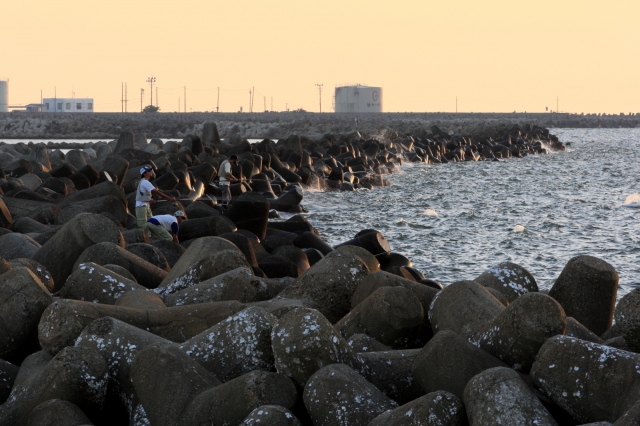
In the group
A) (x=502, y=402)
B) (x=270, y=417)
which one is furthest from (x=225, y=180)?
(x=502, y=402)

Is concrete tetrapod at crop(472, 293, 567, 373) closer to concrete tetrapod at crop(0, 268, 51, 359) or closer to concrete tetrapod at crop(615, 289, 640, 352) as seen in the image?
concrete tetrapod at crop(615, 289, 640, 352)

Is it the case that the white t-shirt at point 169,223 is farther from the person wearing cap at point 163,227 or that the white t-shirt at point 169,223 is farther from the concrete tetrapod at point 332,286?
the concrete tetrapod at point 332,286

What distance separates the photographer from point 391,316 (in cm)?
488

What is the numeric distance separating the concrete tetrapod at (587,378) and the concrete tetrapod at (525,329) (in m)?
0.28

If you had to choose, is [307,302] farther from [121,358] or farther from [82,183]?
[82,183]

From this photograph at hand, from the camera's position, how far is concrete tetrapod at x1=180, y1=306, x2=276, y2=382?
4.32 metres

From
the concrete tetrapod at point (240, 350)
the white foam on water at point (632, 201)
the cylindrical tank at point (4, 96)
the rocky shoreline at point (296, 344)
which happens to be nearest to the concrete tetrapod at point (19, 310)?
the rocky shoreline at point (296, 344)

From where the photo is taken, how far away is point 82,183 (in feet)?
49.3

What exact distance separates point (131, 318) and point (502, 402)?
2.39 metres

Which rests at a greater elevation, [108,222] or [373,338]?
[108,222]

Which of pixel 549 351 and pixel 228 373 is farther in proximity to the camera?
pixel 228 373

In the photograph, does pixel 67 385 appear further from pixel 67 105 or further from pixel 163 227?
pixel 67 105

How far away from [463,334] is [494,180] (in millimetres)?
23162

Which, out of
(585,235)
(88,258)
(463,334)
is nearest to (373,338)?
(463,334)
